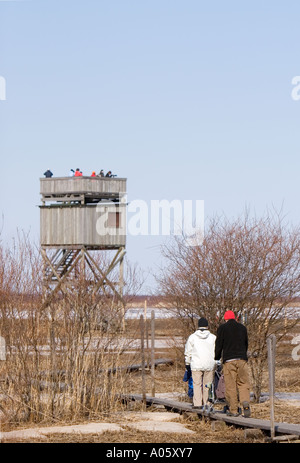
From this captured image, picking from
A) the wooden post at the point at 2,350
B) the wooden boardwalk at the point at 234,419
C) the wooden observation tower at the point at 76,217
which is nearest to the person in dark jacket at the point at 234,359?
the wooden boardwalk at the point at 234,419

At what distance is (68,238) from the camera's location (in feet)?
146

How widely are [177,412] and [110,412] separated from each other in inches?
62.0

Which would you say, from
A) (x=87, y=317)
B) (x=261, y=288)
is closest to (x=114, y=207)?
(x=261, y=288)

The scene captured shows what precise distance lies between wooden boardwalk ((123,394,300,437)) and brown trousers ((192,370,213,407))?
0.66 ft

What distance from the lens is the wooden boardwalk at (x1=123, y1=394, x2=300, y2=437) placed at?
13602 mm

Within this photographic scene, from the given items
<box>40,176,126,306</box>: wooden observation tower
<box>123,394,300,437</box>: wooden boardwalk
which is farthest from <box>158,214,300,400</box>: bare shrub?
<box>40,176,126,306</box>: wooden observation tower

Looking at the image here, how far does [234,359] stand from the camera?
50.0ft

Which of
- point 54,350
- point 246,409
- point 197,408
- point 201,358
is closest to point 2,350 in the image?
point 54,350

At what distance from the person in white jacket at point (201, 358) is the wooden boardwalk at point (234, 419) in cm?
39

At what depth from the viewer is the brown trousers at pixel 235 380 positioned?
15.3 metres

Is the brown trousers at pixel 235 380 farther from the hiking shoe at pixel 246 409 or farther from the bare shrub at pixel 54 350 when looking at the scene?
the bare shrub at pixel 54 350

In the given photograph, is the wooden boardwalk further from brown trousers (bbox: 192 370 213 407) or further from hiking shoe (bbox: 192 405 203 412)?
brown trousers (bbox: 192 370 213 407)

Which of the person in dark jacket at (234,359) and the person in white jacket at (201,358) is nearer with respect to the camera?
the person in dark jacket at (234,359)
